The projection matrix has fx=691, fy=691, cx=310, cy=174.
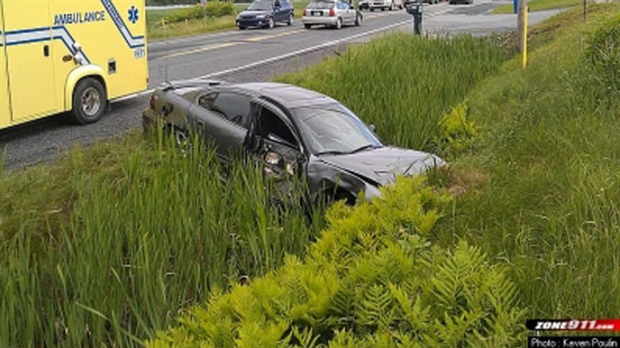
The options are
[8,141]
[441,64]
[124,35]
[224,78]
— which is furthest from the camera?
[224,78]

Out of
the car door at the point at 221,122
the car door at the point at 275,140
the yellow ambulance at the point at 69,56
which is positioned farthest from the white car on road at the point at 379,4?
the car door at the point at 275,140

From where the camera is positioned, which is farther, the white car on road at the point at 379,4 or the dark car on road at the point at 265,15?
the white car on road at the point at 379,4

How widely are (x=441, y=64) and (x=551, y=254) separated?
9949 mm

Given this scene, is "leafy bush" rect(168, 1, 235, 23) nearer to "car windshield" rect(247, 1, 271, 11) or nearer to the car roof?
"car windshield" rect(247, 1, 271, 11)

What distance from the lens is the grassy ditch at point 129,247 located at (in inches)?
141

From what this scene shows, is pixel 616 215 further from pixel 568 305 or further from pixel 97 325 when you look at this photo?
pixel 97 325

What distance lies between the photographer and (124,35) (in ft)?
39.5

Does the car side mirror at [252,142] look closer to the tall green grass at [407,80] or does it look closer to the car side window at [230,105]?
the car side window at [230,105]

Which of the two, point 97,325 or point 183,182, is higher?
point 183,182

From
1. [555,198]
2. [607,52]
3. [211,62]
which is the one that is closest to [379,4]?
[211,62]

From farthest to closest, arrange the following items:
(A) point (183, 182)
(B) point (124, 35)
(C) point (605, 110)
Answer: (B) point (124, 35) < (C) point (605, 110) < (A) point (183, 182)

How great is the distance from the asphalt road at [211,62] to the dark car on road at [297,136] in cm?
224

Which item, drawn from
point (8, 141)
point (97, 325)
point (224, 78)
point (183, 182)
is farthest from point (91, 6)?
point (97, 325)

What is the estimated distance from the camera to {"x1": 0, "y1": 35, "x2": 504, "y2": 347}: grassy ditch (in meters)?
3.57
